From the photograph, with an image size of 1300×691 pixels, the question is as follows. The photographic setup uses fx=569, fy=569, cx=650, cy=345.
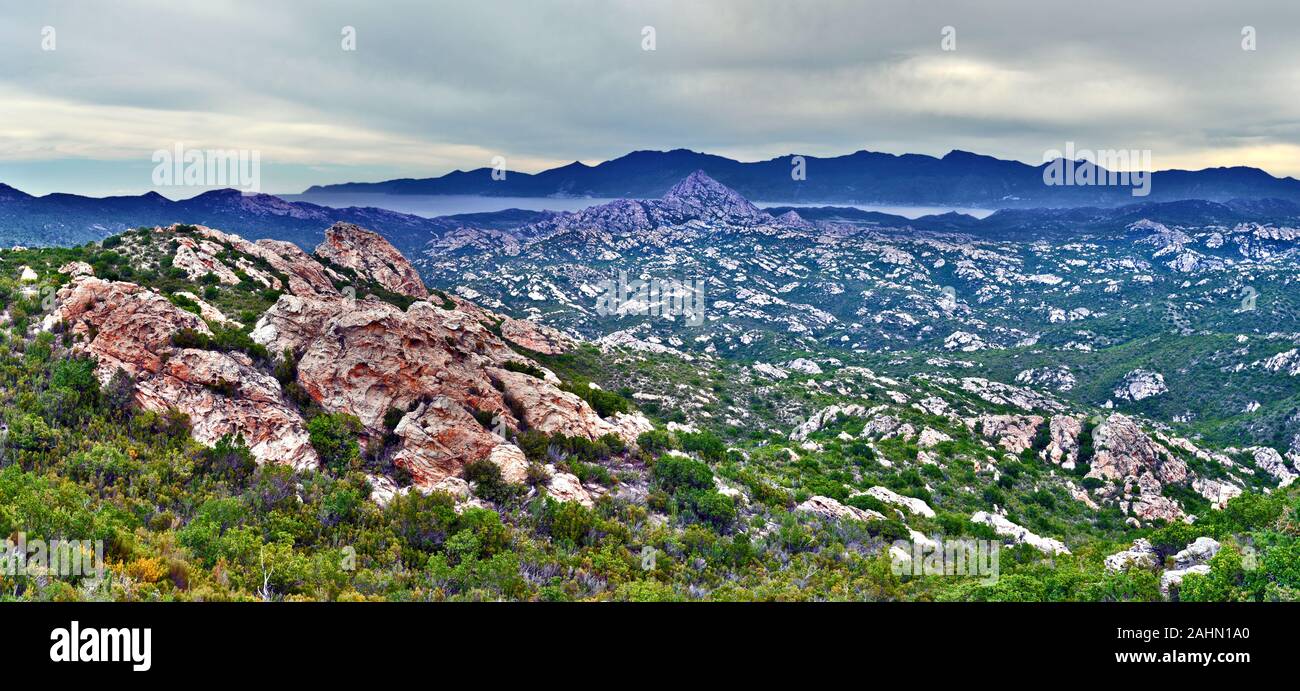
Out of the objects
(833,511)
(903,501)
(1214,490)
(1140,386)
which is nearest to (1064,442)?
(1214,490)

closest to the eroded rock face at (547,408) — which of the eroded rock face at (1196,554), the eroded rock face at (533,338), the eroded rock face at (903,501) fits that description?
the eroded rock face at (903,501)

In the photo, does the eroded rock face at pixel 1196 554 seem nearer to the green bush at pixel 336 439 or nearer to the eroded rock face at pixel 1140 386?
the green bush at pixel 336 439

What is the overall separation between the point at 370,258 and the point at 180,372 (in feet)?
216

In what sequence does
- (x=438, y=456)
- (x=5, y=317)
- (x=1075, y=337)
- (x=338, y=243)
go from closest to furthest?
(x=438, y=456) < (x=5, y=317) < (x=338, y=243) < (x=1075, y=337)

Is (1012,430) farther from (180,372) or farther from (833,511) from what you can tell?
(180,372)

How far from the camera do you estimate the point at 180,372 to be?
2817 centimetres

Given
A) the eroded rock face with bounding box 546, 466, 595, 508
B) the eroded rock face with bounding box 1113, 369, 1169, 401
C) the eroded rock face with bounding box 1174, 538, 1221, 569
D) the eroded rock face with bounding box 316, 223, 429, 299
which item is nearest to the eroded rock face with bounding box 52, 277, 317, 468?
the eroded rock face with bounding box 546, 466, 595, 508

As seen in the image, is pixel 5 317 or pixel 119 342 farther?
pixel 5 317

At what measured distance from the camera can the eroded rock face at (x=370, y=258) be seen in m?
85.3
